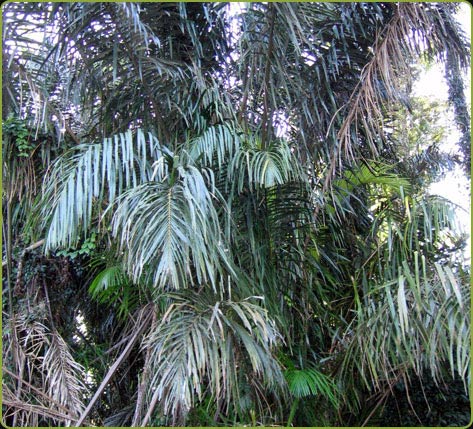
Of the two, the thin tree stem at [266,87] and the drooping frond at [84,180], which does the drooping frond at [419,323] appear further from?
the drooping frond at [84,180]

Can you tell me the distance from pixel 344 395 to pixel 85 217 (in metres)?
1.47

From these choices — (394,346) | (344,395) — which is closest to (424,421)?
(344,395)

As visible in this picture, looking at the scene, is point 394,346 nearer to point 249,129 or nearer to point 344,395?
point 344,395

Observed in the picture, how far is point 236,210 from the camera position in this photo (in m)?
2.45

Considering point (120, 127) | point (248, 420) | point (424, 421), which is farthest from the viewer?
point (424, 421)

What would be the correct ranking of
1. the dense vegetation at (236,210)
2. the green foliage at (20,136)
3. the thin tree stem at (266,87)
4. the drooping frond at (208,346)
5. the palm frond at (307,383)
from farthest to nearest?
the green foliage at (20,136), the thin tree stem at (266,87), the palm frond at (307,383), the dense vegetation at (236,210), the drooping frond at (208,346)

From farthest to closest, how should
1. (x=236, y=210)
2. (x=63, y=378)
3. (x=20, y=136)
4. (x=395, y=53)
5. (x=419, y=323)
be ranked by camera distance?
(x=20, y=136), (x=63, y=378), (x=395, y=53), (x=236, y=210), (x=419, y=323)

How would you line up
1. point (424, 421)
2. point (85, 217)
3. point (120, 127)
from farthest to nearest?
point (424, 421) < point (120, 127) < point (85, 217)

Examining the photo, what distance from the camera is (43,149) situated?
121 inches

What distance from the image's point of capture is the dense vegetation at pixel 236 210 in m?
2.01

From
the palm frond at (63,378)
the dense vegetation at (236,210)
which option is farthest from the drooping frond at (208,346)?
the palm frond at (63,378)

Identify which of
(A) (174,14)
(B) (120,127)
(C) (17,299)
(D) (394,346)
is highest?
(A) (174,14)

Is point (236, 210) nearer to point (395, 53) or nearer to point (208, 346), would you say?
point (208, 346)

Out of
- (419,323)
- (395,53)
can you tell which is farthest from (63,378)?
(395,53)
